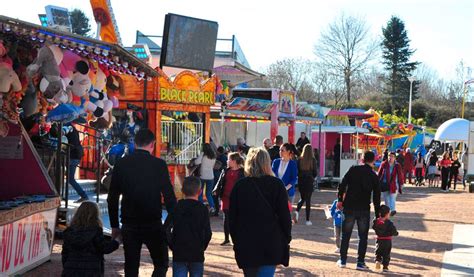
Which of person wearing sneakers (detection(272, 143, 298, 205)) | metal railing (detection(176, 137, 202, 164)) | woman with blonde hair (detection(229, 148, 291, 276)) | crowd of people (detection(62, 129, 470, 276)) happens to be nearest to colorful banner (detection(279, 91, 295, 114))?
metal railing (detection(176, 137, 202, 164))

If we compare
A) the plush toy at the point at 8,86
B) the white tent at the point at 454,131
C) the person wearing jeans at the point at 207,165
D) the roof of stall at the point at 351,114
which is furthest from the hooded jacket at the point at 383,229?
the white tent at the point at 454,131

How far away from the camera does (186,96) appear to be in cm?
1872

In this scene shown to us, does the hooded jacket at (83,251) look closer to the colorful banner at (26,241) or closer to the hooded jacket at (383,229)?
the colorful banner at (26,241)

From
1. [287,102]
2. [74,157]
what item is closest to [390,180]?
[74,157]

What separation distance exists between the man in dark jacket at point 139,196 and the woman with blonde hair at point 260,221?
849mm

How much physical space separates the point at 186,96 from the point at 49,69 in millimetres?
9598

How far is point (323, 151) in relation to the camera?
3080 cm

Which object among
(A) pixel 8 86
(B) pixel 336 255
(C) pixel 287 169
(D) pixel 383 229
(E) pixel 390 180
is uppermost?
(A) pixel 8 86

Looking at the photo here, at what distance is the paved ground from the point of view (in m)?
10.4

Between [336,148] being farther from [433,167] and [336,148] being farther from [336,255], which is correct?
[336,255]

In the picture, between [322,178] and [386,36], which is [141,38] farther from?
[386,36]

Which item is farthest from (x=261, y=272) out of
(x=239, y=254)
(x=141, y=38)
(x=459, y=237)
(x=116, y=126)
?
(x=141, y=38)

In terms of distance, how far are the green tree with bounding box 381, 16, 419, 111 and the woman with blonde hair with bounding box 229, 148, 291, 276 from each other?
233ft

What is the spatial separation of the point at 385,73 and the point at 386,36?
369cm
